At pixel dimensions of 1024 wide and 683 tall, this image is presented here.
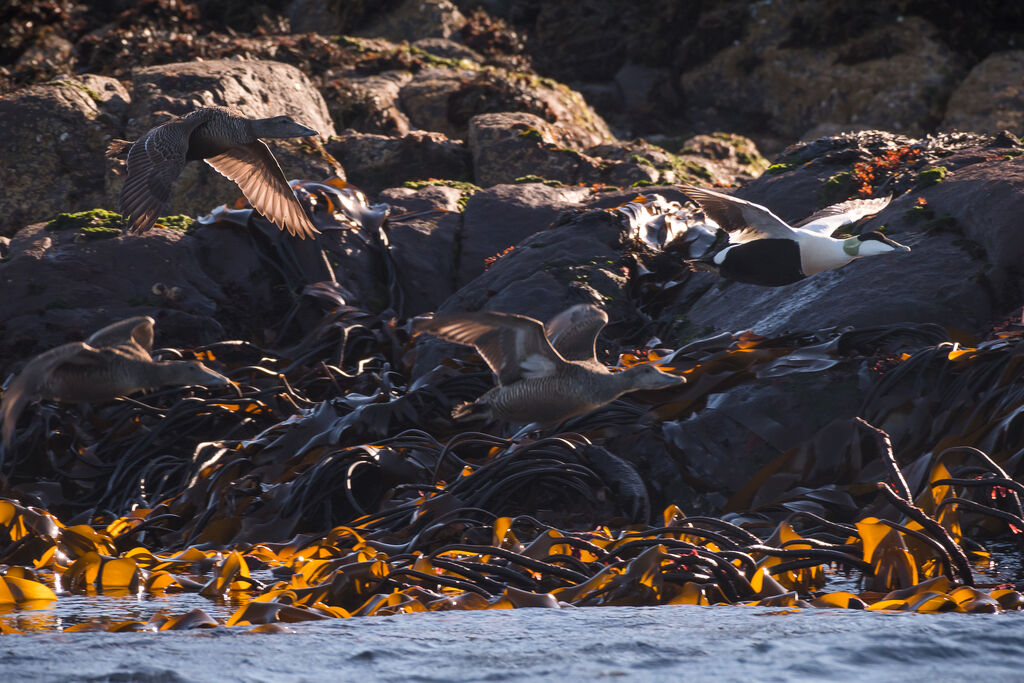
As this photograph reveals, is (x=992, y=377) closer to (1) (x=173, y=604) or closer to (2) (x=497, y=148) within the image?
(1) (x=173, y=604)

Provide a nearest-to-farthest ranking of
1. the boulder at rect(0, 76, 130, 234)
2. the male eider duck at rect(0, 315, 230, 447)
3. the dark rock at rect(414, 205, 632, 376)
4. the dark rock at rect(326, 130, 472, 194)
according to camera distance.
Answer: the male eider duck at rect(0, 315, 230, 447)
the dark rock at rect(414, 205, 632, 376)
the boulder at rect(0, 76, 130, 234)
the dark rock at rect(326, 130, 472, 194)

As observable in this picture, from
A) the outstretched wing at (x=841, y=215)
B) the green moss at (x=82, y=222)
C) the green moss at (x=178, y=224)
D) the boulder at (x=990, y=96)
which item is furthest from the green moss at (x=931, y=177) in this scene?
the boulder at (x=990, y=96)

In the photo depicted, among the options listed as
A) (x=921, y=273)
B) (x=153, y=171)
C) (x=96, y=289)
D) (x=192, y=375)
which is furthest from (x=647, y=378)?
(x=96, y=289)

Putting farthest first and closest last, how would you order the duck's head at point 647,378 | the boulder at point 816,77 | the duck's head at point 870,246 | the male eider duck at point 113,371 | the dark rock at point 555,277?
the boulder at point 816,77 → the dark rock at point 555,277 → the duck's head at point 870,246 → the male eider duck at point 113,371 → the duck's head at point 647,378

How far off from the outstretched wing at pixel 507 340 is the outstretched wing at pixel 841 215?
206 centimetres

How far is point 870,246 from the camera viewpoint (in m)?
5.57

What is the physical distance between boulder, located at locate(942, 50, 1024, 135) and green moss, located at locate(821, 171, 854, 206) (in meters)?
12.6

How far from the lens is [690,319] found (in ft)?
23.3

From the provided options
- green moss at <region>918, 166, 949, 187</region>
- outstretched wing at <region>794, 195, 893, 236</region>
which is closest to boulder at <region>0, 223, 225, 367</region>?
outstretched wing at <region>794, 195, 893, 236</region>

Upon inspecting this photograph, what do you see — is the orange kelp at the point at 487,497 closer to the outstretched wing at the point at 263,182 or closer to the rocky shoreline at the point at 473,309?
the rocky shoreline at the point at 473,309

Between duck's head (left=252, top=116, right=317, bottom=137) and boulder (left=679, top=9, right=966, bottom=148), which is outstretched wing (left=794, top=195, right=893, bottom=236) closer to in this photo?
A: duck's head (left=252, top=116, right=317, bottom=137)

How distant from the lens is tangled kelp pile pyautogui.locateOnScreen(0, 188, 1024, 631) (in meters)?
3.14

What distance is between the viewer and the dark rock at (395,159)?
13172 mm

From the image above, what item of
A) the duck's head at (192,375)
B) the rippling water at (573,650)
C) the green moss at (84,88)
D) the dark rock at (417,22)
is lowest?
the rippling water at (573,650)
